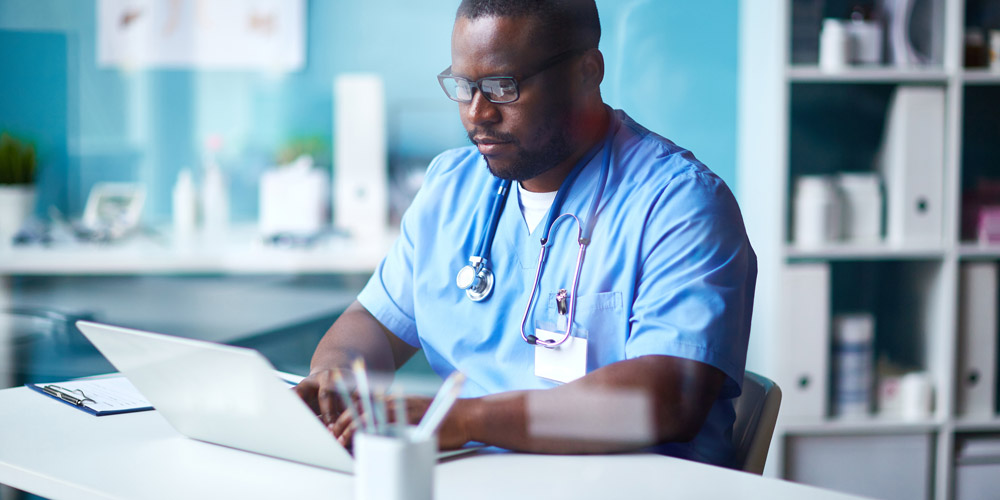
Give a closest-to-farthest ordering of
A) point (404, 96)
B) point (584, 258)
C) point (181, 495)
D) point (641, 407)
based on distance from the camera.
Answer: point (181, 495) → point (641, 407) → point (584, 258) → point (404, 96)

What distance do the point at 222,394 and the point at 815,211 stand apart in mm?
1469

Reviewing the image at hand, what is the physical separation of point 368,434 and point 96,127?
2.16 m

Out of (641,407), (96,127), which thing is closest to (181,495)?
(641,407)

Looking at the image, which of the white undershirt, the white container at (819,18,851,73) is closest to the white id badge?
the white undershirt

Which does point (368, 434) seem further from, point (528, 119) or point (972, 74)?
point (972, 74)

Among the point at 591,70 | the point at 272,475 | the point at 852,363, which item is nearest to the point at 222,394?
the point at 272,475

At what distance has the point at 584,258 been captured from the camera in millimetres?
968

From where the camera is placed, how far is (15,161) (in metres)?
2.29

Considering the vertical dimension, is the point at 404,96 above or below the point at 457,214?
above

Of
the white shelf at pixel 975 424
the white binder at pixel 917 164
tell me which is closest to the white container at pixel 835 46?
the white binder at pixel 917 164

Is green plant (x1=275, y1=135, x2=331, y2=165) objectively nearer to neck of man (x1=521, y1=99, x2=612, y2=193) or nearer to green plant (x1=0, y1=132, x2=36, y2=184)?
green plant (x1=0, y1=132, x2=36, y2=184)

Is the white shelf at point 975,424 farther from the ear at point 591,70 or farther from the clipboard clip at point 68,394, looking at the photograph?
the clipboard clip at point 68,394

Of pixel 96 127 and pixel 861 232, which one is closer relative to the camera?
pixel 861 232

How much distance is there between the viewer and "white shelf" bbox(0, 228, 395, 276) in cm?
204
